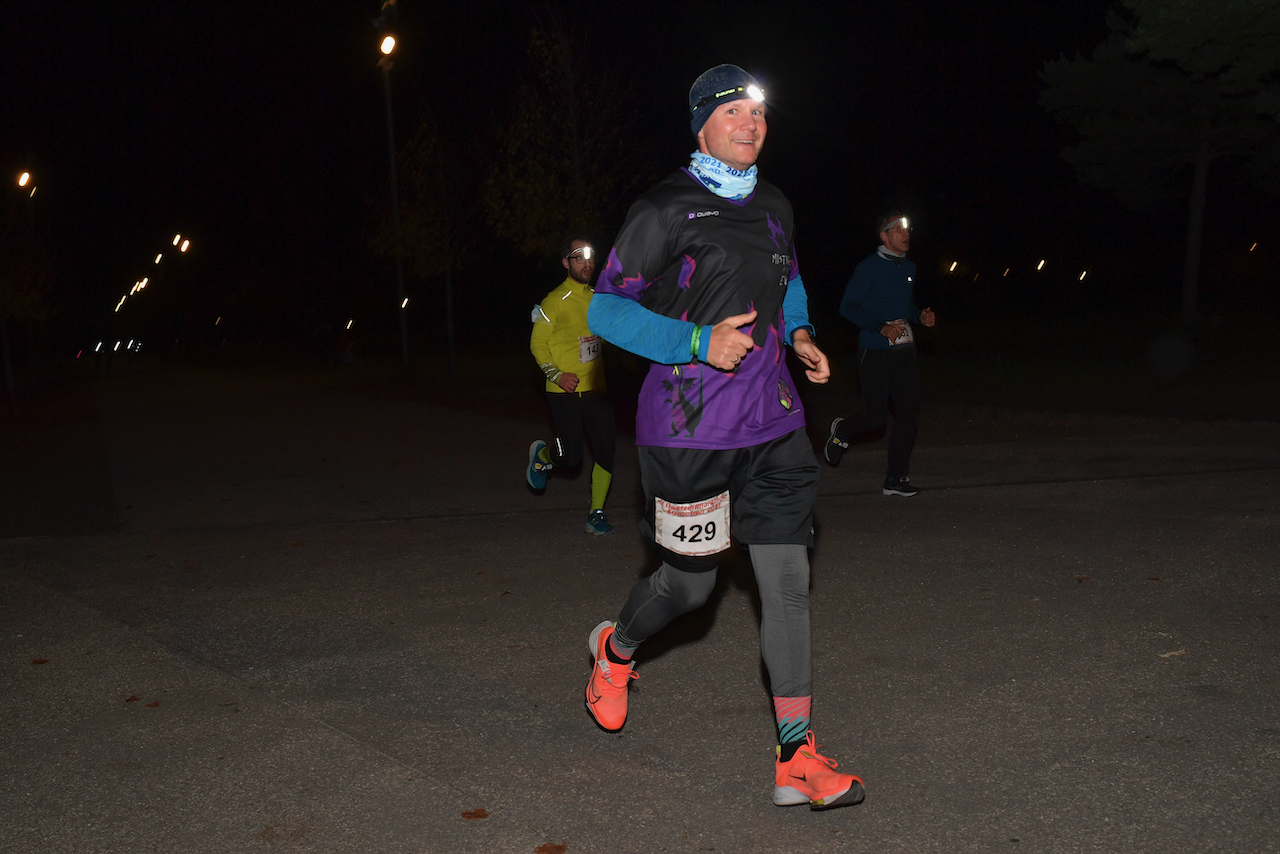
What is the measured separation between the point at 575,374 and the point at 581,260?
77 cm

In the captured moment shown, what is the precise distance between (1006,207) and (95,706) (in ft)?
204

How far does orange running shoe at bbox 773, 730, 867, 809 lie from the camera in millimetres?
3654

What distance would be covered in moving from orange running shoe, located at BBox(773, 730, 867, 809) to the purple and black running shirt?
3.26 ft

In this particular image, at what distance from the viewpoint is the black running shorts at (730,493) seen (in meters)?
3.90

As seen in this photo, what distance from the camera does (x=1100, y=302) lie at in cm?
4903

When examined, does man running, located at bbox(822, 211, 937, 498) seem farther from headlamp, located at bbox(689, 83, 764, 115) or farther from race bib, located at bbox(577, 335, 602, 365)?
headlamp, located at bbox(689, 83, 764, 115)

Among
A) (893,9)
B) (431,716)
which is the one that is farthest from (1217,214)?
(431,716)

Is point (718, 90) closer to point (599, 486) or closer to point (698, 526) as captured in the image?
point (698, 526)

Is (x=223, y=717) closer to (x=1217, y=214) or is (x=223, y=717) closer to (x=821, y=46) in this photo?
(x=821, y=46)

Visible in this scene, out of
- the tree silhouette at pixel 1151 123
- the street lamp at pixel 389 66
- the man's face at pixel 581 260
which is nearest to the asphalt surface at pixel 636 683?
the man's face at pixel 581 260

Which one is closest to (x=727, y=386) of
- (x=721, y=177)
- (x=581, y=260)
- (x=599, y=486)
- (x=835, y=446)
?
(x=721, y=177)

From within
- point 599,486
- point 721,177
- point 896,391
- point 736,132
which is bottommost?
point 599,486

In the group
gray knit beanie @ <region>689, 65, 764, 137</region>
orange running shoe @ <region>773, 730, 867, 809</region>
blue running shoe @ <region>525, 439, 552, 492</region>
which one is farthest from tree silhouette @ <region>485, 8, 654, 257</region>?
orange running shoe @ <region>773, 730, 867, 809</region>

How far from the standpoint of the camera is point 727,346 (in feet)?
11.7
